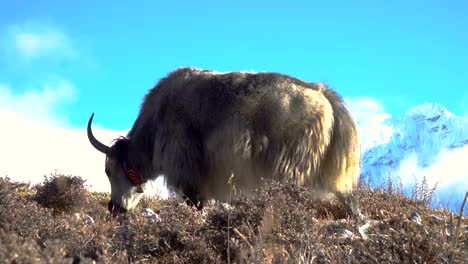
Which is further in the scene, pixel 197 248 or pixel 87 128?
pixel 87 128

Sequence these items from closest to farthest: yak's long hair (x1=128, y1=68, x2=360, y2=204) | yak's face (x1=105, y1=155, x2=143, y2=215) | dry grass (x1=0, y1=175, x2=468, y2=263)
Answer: dry grass (x1=0, y1=175, x2=468, y2=263)
yak's long hair (x1=128, y1=68, x2=360, y2=204)
yak's face (x1=105, y1=155, x2=143, y2=215)

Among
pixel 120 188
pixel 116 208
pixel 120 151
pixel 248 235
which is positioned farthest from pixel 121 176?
pixel 248 235

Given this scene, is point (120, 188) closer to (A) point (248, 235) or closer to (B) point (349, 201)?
(B) point (349, 201)

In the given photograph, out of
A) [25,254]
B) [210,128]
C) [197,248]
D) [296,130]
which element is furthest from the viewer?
[210,128]

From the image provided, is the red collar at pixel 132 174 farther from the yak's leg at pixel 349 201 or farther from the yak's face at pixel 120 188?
the yak's leg at pixel 349 201

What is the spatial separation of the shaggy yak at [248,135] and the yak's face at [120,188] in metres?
0.25

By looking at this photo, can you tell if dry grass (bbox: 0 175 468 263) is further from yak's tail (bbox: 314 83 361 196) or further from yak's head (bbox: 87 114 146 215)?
yak's head (bbox: 87 114 146 215)

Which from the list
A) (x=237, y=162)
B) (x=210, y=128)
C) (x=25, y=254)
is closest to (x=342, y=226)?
(x=237, y=162)

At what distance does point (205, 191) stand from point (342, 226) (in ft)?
9.55

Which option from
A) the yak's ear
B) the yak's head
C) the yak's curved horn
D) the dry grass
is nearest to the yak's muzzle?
the yak's head

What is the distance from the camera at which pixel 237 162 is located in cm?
716

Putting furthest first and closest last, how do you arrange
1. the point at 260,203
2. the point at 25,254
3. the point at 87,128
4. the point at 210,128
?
the point at 87,128 → the point at 210,128 → the point at 260,203 → the point at 25,254

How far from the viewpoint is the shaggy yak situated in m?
7.04

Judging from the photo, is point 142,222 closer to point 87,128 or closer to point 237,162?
point 237,162
